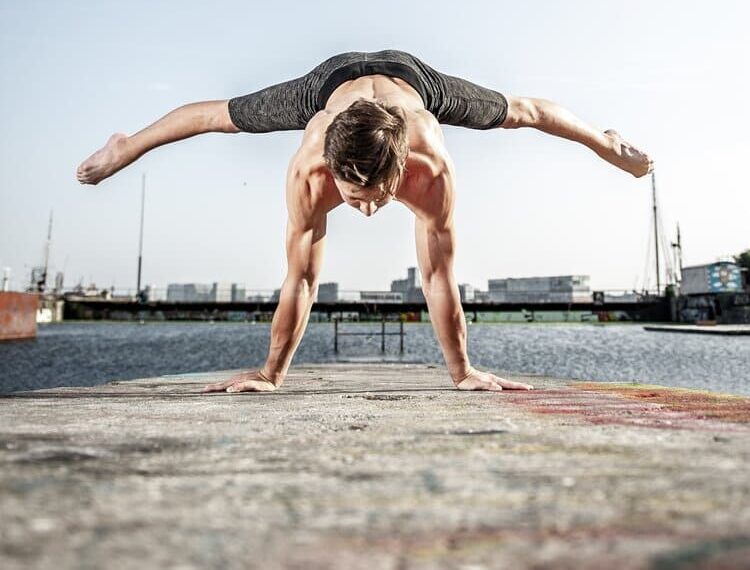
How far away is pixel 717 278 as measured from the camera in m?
46.8

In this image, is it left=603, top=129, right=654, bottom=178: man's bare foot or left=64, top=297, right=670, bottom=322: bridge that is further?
left=64, top=297, right=670, bottom=322: bridge

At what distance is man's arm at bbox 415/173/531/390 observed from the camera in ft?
9.71

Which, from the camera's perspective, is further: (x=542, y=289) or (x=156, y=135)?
(x=542, y=289)

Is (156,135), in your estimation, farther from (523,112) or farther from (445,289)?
(523,112)

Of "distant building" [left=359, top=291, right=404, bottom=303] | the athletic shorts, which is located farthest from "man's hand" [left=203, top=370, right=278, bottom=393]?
"distant building" [left=359, top=291, right=404, bottom=303]

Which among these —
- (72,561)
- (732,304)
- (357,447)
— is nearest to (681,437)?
(357,447)

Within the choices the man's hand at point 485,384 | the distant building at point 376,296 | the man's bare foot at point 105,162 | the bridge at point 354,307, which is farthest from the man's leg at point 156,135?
the distant building at point 376,296

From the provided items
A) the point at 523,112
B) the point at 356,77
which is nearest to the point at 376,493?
the point at 356,77

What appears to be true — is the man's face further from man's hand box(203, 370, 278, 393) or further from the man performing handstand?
man's hand box(203, 370, 278, 393)

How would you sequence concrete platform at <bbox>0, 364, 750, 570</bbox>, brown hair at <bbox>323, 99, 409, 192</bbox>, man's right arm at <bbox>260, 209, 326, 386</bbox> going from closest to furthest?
concrete platform at <bbox>0, 364, 750, 570</bbox> → brown hair at <bbox>323, 99, 409, 192</bbox> → man's right arm at <bbox>260, 209, 326, 386</bbox>

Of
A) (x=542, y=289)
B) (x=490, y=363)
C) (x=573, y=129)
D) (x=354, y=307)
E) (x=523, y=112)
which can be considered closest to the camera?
(x=523, y=112)

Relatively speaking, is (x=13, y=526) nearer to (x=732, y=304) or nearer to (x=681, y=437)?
(x=681, y=437)

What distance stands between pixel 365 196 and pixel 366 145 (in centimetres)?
24

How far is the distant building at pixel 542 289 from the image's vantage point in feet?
293
